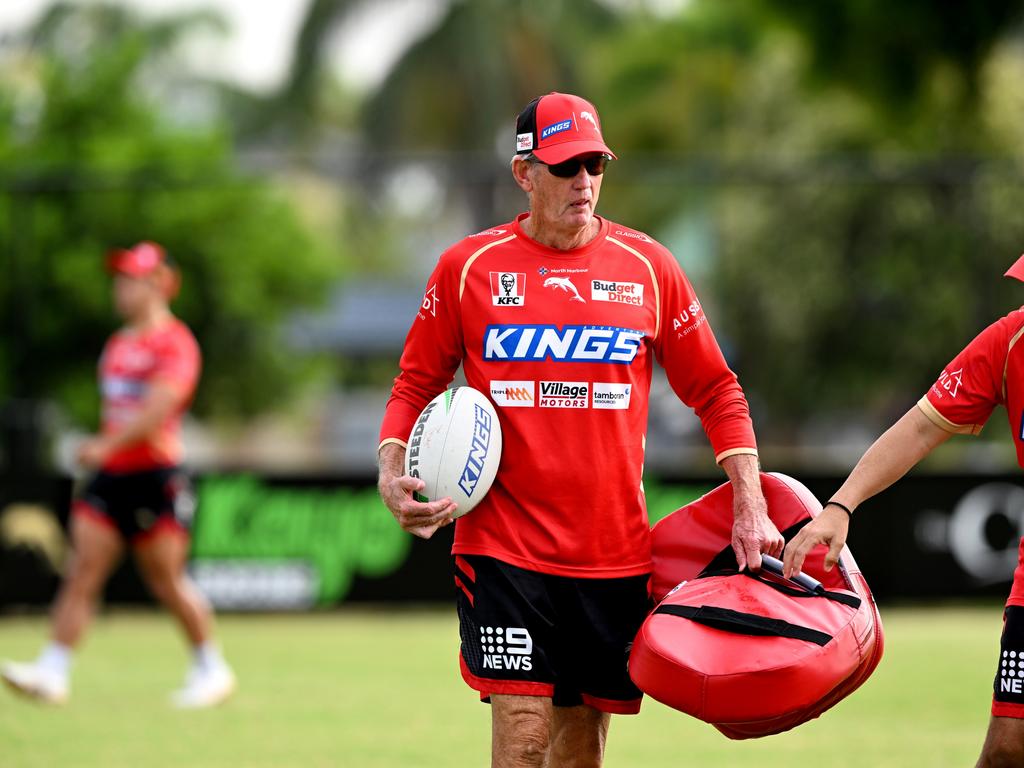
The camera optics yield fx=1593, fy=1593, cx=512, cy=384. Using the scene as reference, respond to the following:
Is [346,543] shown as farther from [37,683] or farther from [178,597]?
[37,683]

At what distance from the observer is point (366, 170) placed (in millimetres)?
20734

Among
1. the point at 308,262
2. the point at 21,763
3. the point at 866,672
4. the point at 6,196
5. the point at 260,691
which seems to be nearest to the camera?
the point at 866,672

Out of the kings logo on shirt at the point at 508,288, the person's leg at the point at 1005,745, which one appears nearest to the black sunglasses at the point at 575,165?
the kings logo on shirt at the point at 508,288

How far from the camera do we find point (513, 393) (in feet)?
17.1

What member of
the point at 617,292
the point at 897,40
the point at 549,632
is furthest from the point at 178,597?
the point at 897,40

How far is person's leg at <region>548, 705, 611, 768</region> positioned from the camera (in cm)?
538

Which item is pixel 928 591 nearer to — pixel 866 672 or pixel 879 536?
pixel 879 536

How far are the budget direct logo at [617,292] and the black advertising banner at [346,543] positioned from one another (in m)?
9.08

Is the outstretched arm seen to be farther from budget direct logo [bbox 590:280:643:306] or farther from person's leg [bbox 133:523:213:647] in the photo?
person's leg [bbox 133:523:213:647]

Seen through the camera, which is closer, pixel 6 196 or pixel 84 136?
pixel 6 196

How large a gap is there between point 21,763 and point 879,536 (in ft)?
29.6

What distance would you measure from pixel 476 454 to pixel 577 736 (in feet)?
3.49

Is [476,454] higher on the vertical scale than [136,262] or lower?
lower

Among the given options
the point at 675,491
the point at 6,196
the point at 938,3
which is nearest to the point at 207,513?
the point at 675,491
